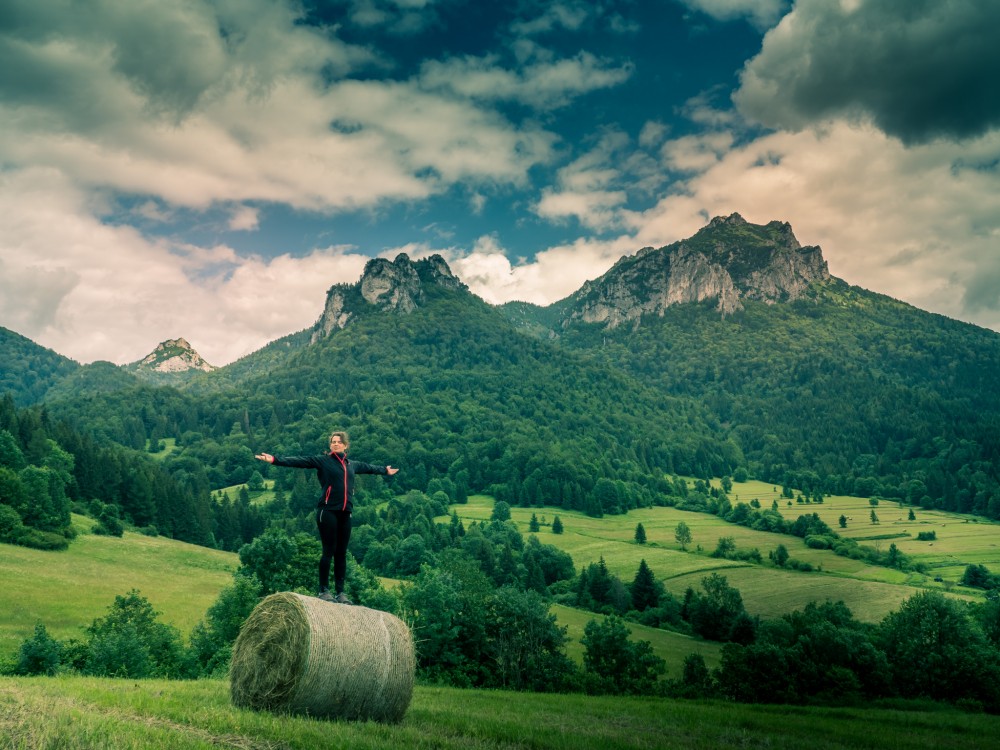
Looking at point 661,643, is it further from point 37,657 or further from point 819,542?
point 819,542

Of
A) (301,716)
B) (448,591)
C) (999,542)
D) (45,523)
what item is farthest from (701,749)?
(999,542)

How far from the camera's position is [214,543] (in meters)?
109

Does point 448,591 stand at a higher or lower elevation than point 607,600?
higher

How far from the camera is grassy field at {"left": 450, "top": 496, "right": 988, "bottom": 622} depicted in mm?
93250

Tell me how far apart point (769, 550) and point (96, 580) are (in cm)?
10730

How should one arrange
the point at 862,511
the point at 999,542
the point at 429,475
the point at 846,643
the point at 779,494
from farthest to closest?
1. the point at 779,494
2. the point at 429,475
3. the point at 862,511
4. the point at 999,542
5. the point at 846,643

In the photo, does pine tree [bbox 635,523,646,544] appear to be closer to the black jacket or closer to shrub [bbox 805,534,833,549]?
shrub [bbox 805,534,833,549]

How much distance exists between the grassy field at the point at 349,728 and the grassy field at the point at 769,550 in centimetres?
7461

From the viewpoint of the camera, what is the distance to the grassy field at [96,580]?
4428cm

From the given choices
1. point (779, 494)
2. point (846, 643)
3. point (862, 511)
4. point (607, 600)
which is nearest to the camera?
point (846, 643)

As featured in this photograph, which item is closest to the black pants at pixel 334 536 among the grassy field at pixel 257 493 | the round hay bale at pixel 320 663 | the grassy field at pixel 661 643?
the round hay bale at pixel 320 663

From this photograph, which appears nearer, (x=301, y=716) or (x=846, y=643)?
(x=301, y=716)

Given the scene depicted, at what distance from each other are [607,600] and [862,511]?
344ft

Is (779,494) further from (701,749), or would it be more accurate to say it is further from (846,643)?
(701,749)
